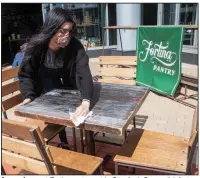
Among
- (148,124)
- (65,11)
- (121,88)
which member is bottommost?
(148,124)

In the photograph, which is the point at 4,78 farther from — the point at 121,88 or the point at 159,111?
the point at 159,111

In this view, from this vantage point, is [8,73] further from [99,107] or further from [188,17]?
[188,17]

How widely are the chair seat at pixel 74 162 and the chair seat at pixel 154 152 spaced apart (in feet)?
0.57

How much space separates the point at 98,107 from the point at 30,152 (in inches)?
26.5

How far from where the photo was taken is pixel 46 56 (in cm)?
229

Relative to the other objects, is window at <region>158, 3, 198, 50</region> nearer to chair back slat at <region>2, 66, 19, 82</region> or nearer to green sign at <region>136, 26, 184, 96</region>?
green sign at <region>136, 26, 184, 96</region>

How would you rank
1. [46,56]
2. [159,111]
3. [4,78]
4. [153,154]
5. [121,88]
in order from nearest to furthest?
1. [153,154]
2. [46,56]
3. [121,88]
4. [4,78]
5. [159,111]

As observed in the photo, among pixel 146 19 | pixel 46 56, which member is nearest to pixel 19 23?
pixel 146 19

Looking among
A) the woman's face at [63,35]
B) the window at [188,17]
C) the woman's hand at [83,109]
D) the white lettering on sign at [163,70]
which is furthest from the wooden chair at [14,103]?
the window at [188,17]

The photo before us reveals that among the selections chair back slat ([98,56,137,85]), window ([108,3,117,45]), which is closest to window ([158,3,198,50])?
window ([108,3,117,45])

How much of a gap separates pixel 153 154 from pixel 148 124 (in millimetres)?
1657

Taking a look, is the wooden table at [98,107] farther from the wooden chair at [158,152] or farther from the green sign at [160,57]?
the green sign at [160,57]

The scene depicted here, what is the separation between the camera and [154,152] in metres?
1.98

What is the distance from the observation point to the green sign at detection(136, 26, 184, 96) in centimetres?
399
